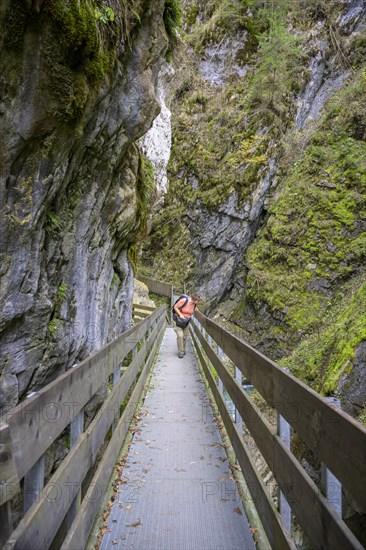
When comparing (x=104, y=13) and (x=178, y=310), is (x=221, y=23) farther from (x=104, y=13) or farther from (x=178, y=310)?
(x=104, y=13)

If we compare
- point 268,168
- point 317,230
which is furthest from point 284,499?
point 268,168

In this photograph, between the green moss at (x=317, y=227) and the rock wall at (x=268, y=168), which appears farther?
the rock wall at (x=268, y=168)

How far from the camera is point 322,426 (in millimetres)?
1686

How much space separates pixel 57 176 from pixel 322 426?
415 centimetres

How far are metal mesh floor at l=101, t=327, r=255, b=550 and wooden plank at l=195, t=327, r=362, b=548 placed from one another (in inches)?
31.7

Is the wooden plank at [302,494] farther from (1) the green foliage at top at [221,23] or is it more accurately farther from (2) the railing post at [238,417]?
(1) the green foliage at top at [221,23]

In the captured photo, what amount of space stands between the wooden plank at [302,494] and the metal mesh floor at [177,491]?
81cm

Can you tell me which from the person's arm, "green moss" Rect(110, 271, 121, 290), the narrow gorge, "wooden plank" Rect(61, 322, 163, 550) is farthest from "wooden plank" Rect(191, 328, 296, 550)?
the person's arm

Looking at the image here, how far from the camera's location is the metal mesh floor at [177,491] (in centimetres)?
289

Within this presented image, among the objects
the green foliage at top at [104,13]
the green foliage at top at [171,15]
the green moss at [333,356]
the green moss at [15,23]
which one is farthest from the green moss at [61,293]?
the green foliage at top at [171,15]

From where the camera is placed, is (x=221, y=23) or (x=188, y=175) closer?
(x=188, y=175)

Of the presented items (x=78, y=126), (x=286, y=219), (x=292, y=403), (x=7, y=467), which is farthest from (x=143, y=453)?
(x=286, y=219)

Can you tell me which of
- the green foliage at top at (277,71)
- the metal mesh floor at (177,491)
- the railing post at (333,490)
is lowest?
the metal mesh floor at (177,491)

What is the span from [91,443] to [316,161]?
68.4 ft
